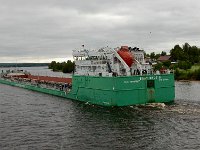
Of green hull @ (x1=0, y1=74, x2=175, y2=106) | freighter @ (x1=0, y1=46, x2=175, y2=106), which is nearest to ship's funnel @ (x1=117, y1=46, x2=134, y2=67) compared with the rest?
freighter @ (x1=0, y1=46, x2=175, y2=106)

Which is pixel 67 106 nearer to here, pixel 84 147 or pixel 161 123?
pixel 161 123

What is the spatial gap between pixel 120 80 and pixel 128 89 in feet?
4.43

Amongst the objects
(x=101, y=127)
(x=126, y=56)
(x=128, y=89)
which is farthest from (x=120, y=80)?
(x=101, y=127)

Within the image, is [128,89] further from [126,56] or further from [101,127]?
[101,127]

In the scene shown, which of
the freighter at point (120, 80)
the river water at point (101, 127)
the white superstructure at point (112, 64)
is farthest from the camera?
the white superstructure at point (112, 64)

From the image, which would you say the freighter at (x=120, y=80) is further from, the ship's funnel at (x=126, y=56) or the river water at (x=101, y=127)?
the river water at (x=101, y=127)

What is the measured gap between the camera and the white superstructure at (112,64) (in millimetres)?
38562

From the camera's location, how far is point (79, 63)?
4622cm

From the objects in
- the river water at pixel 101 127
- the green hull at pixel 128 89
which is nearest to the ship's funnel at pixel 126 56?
the green hull at pixel 128 89

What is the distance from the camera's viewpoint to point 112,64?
130 feet

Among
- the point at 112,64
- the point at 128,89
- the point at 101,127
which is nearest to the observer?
the point at 101,127

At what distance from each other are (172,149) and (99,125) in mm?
8649

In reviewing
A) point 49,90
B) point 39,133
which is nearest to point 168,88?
point 39,133

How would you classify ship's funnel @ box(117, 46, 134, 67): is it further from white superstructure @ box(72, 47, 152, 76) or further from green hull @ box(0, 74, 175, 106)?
green hull @ box(0, 74, 175, 106)
